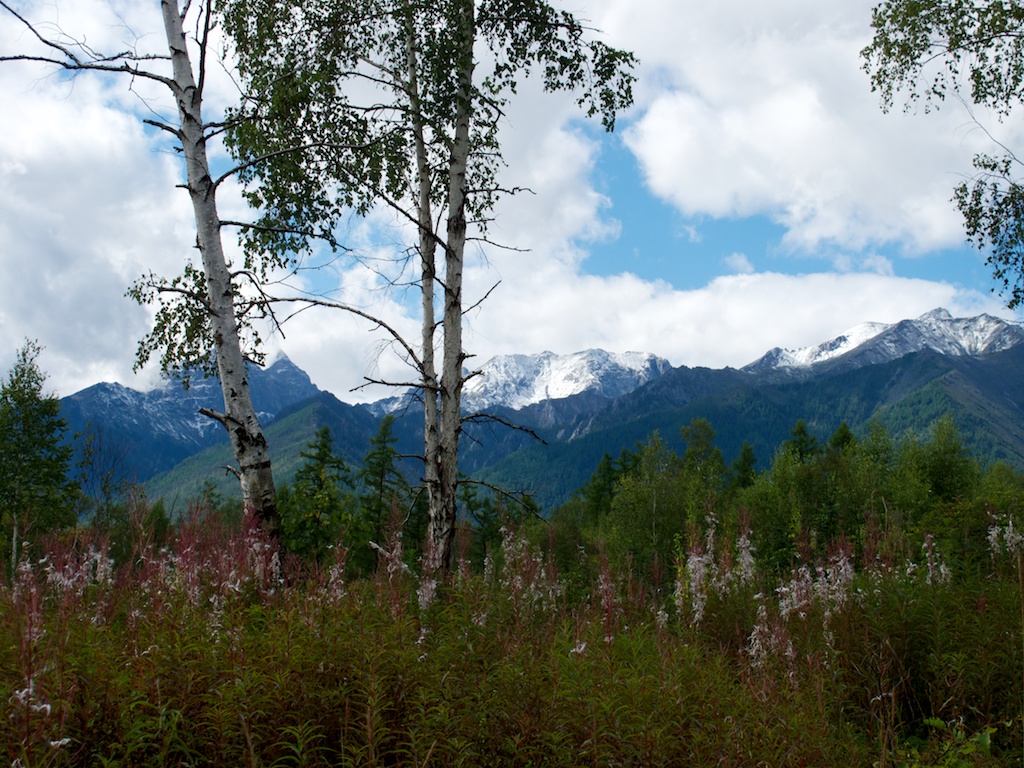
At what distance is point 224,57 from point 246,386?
4268 mm

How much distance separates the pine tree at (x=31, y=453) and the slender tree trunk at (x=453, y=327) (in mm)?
32037

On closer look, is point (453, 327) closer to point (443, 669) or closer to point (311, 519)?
point (311, 519)

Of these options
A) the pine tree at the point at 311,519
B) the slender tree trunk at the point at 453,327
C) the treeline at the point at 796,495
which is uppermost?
the slender tree trunk at the point at 453,327

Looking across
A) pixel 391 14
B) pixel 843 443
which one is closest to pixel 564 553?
pixel 843 443

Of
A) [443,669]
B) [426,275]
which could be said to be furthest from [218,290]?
[443,669]

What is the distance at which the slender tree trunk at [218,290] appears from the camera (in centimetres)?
726

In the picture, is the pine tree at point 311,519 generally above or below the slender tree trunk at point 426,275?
below

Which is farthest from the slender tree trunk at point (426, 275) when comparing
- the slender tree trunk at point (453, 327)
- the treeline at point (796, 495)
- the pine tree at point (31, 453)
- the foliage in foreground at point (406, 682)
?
the pine tree at point (31, 453)

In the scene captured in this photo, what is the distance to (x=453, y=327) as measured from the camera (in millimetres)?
8531

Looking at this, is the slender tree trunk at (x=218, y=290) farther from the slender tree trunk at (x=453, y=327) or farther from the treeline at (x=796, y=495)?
the treeline at (x=796, y=495)

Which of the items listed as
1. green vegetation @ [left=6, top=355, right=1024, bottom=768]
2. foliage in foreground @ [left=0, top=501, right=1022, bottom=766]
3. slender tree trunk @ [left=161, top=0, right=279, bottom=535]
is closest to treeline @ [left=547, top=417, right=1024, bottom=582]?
slender tree trunk @ [left=161, top=0, right=279, bottom=535]

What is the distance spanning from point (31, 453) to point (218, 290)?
34169 mm

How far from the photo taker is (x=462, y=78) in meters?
8.76

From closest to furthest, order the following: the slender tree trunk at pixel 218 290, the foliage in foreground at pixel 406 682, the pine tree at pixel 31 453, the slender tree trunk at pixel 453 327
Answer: the foliage in foreground at pixel 406 682 < the slender tree trunk at pixel 218 290 < the slender tree trunk at pixel 453 327 < the pine tree at pixel 31 453
